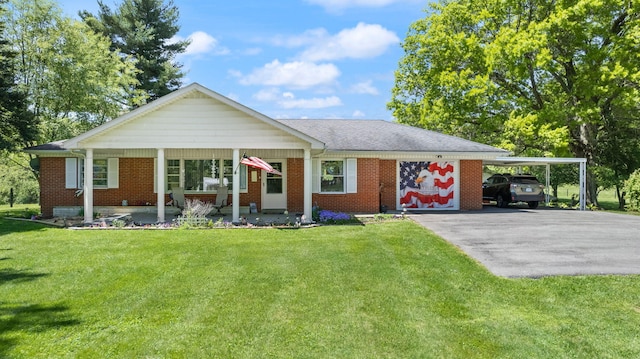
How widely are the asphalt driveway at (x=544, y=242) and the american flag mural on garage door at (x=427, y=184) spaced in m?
2.66

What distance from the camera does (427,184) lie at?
18.2 meters

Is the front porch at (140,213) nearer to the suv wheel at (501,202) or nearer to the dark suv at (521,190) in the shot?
the dark suv at (521,190)

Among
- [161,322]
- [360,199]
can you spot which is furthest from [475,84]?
[161,322]

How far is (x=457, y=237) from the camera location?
11133mm

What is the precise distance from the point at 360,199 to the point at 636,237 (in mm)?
8923

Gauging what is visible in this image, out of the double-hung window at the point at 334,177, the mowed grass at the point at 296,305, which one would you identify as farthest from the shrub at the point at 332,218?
the mowed grass at the point at 296,305

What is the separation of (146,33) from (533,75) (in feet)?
92.7

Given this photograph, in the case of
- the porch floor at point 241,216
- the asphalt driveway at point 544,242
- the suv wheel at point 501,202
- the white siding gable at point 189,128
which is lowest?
the asphalt driveway at point 544,242

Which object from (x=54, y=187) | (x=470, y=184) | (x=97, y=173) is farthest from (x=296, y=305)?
(x=54, y=187)

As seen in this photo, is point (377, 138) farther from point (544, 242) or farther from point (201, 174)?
point (544, 242)

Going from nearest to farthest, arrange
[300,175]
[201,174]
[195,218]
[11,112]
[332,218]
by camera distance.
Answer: [195,218] < [332,218] < [11,112] < [300,175] < [201,174]

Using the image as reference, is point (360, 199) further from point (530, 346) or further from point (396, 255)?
point (530, 346)

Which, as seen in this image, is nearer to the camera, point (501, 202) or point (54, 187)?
point (54, 187)

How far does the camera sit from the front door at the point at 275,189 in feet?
57.1
